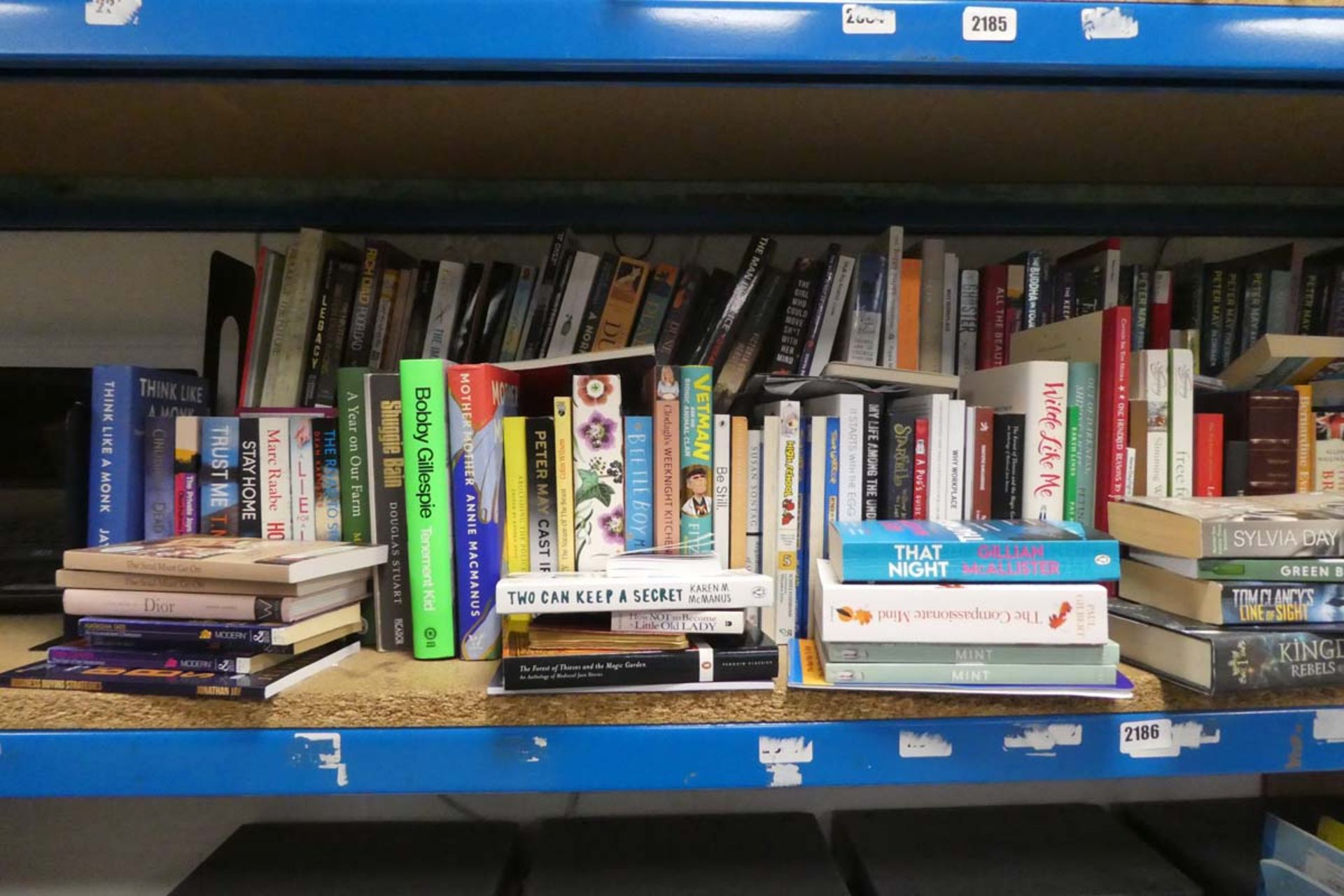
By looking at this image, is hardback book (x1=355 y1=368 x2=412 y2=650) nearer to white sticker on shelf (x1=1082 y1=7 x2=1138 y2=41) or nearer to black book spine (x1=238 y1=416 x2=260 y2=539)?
black book spine (x1=238 y1=416 x2=260 y2=539)

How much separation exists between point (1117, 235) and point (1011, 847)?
775mm

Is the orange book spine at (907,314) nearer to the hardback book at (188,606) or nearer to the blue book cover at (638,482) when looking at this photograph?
the blue book cover at (638,482)

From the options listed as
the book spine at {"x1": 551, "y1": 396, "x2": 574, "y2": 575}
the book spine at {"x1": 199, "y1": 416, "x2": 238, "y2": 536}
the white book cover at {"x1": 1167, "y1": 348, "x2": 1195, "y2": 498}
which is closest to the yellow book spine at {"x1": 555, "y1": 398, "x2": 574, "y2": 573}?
the book spine at {"x1": 551, "y1": 396, "x2": 574, "y2": 575}

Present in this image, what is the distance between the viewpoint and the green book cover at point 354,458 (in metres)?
0.65

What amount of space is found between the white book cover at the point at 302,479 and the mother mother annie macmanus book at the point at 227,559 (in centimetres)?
4

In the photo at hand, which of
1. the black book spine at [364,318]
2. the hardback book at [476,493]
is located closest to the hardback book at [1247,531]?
the hardback book at [476,493]

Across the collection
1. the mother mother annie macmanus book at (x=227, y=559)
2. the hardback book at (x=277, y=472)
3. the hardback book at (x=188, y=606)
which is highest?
the hardback book at (x=277, y=472)

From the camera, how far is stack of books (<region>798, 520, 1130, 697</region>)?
55cm

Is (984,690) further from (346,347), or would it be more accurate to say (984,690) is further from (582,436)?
(346,347)

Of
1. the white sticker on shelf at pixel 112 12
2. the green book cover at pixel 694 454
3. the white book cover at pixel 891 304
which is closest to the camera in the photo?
the white sticker on shelf at pixel 112 12

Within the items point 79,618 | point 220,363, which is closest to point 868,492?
point 79,618

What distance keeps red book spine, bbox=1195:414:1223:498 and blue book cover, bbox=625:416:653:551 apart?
1.79 ft

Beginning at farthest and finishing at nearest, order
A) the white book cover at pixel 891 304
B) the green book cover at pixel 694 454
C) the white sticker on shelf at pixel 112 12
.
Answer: the white book cover at pixel 891 304 → the green book cover at pixel 694 454 → the white sticker on shelf at pixel 112 12

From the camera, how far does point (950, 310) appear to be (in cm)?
81
